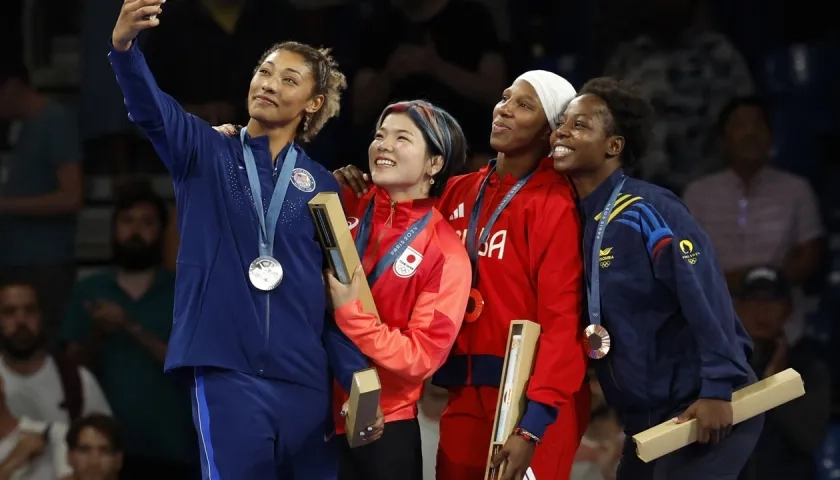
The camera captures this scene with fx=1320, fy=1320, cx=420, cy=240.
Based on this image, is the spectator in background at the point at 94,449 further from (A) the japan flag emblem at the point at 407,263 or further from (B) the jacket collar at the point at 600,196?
(B) the jacket collar at the point at 600,196

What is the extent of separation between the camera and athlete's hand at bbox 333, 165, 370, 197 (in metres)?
3.72

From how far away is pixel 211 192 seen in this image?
3.33m

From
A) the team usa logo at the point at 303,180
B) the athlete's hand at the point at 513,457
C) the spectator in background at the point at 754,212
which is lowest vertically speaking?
the athlete's hand at the point at 513,457

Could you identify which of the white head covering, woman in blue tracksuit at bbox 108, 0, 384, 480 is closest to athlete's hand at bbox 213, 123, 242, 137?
woman in blue tracksuit at bbox 108, 0, 384, 480

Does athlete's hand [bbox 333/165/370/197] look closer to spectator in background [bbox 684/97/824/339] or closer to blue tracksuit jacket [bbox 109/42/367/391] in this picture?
blue tracksuit jacket [bbox 109/42/367/391]

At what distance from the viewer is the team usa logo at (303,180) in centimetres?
340

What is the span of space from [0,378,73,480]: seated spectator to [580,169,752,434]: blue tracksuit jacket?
2.57m

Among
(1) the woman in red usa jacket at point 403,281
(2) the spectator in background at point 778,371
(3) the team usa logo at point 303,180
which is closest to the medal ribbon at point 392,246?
(1) the woman in red usa jacket at point 403,281

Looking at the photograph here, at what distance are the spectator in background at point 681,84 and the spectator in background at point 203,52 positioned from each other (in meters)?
1.56

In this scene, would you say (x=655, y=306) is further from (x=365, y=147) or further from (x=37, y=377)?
(x=37, y=377)

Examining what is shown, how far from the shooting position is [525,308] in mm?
3578

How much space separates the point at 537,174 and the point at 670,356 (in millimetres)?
629

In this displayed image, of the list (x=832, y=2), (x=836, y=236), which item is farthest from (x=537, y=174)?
(x=832, y=2)

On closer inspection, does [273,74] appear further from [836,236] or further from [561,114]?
[836,236]
